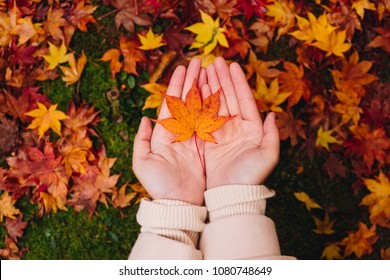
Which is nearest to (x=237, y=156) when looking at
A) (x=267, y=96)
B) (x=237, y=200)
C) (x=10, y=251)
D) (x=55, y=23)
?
(x=237, y=200)

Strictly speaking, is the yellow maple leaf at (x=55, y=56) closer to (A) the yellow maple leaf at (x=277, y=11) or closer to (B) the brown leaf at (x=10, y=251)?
(B) the brown leaf at (x=10, y=251)

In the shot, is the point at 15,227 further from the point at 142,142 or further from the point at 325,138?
the point at 325,138

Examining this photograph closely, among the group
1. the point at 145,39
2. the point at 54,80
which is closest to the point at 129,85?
the point at 145,39

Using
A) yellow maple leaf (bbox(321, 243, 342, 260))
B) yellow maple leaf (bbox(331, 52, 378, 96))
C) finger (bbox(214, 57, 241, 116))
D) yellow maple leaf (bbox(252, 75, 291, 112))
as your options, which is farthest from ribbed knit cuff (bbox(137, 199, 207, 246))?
yellow maple leaf (bbox(331, 52, 378, 96))

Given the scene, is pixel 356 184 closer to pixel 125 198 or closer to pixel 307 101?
pixel 307 101

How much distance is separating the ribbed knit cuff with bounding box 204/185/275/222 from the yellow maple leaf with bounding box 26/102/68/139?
93cm

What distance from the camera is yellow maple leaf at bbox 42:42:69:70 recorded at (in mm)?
2143

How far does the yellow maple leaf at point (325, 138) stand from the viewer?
2127 mm

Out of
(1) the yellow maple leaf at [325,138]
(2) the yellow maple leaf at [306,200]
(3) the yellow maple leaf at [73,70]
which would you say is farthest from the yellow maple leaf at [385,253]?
(3) the yellow maple leaf at [73,70]

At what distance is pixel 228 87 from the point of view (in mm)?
1823

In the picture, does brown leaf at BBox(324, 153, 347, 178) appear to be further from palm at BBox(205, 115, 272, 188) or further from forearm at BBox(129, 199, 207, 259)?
forearm at BBox(129, 199, 207, 259)

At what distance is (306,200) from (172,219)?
897mm

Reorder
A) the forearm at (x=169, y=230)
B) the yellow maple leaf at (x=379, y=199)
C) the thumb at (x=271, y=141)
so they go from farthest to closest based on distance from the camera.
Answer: the yellow maple leaf at (x=379, y=199) → the thumb at (x=271, y=141) → the forearm at (x=169, y=230)

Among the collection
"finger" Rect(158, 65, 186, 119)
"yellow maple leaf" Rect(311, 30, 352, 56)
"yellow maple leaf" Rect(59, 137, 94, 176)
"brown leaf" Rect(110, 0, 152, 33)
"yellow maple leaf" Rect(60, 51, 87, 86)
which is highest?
"brown leaf" Rect(110, 0, 152, 33)
